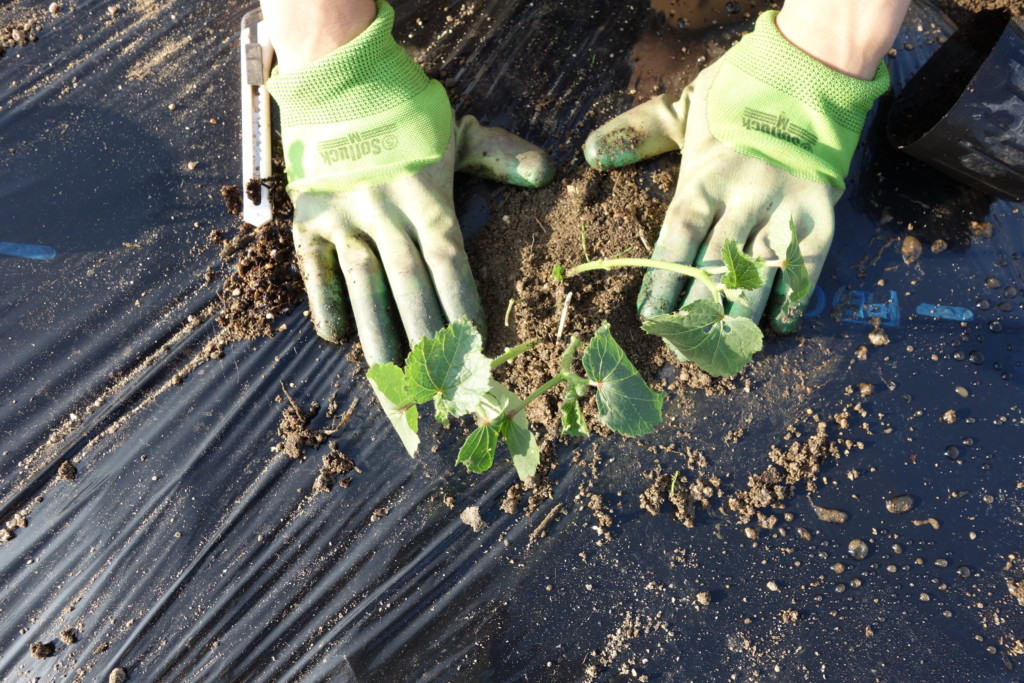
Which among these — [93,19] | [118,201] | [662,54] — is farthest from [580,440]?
[93,19]

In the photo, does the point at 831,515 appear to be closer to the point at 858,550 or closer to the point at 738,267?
the point at 858,550

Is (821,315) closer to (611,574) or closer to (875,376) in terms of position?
(875,376)

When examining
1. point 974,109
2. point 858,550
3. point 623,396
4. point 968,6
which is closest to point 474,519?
point 623,396

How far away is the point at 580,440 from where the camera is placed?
157cm

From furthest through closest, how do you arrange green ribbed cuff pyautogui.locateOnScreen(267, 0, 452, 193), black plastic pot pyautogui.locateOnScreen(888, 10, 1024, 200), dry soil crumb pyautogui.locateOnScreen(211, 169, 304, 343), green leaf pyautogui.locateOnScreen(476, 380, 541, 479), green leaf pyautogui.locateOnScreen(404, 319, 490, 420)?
dry soil crumb pyautogui.locateOnScreen(211, 169, 304, 343)
green ribbed cuff pyautogui.locateOnScreen(267, 0, 452, 193)
black plastic pot pyautogui.locateOnScreen(888, 10, 1024, 200)
green leaf pyautogui.locateOnScreen(476, 380, 541, 479)
green leaf pyautogui.locateOnScreen(404, 319, 490, 420)

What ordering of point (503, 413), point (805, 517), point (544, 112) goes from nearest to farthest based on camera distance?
1. point (503, 413)
2. point (805, 517)
3. point (544, 112)

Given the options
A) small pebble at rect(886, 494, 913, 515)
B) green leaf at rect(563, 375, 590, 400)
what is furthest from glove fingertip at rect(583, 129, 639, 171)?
small pebble at rect(886, 494, 913, 515)

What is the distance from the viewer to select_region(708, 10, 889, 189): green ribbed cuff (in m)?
1.49

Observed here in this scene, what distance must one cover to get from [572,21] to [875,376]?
122cm

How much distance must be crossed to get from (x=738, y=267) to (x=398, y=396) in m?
0.73

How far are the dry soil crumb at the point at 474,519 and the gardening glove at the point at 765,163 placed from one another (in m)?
0.65

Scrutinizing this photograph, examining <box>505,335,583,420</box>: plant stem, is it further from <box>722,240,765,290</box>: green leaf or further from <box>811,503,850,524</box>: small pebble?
<box>811,503,850,524</box>: small pebble

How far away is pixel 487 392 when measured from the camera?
1292mm

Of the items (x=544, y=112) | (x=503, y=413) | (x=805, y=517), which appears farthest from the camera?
(x=544, y=112)
